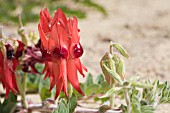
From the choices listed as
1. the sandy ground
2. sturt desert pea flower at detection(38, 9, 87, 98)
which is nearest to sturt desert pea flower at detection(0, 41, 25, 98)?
sturt desert pea flower at detection(38, 9, 87, 98)

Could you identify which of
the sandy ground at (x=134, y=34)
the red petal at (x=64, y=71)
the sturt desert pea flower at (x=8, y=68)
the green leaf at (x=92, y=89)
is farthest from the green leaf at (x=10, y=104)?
the sandy ground at (x=134, y=34)

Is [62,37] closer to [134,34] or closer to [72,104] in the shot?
[72,104]

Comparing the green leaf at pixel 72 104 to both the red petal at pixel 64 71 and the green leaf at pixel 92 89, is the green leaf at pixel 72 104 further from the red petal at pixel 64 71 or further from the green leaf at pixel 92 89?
the green leaf at pixel 92 89

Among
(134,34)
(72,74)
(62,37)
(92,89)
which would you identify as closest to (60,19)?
(62,37)

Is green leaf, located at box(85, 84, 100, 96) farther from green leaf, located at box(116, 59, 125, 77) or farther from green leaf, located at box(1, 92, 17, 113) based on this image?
green leaf, located at box(116, 59, 125, 77)

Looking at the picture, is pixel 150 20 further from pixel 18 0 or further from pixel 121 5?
pixel 18 0

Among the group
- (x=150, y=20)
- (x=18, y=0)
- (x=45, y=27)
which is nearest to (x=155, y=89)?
(x=45, y=27)
